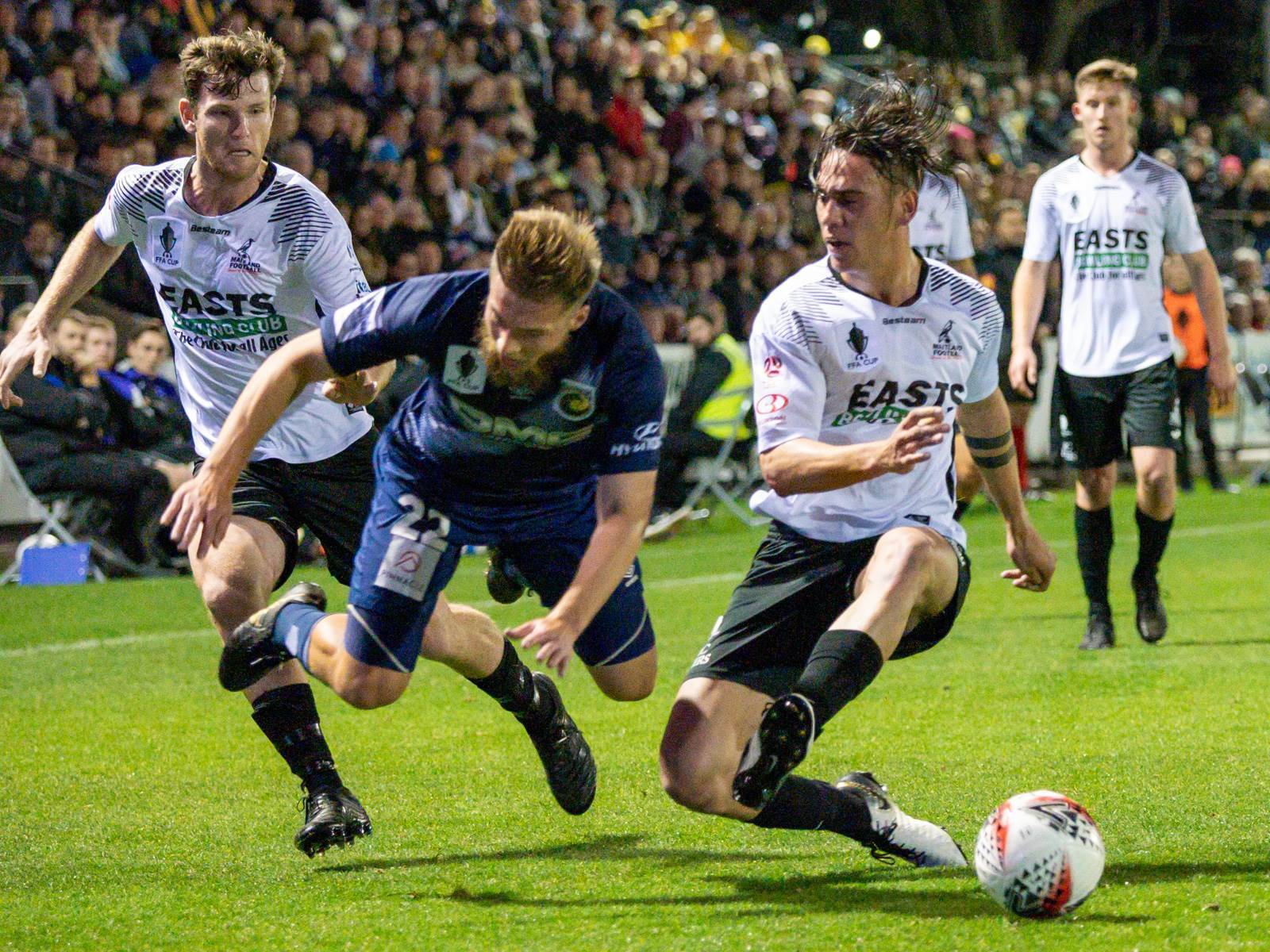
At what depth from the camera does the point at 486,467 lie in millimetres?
4891

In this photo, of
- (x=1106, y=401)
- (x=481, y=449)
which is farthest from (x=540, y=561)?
(x=1106, y=401)

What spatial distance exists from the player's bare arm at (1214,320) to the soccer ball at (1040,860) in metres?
4.37

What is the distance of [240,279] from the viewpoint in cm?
563

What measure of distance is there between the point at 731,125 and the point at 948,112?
15.2 meters

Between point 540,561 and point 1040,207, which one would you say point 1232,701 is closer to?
point 1040,207

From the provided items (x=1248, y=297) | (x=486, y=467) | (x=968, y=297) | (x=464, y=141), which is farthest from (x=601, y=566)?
(x=1248, y=297)

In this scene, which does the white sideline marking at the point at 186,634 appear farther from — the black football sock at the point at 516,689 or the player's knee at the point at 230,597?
the player's knee at the point at 230,597

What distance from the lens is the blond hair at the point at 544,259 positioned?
426cm

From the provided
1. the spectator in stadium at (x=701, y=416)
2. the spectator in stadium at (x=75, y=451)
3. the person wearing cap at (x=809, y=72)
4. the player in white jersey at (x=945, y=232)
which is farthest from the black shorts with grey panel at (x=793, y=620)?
the person wearing cap at (x=809, y=72)

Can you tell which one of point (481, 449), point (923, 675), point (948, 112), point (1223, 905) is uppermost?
point (948, 112)

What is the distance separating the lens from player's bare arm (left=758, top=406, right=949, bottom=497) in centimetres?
436

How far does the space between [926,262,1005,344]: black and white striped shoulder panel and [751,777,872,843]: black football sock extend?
138 cm

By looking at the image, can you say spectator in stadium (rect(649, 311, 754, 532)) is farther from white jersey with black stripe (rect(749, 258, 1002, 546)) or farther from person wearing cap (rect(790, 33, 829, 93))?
person wearing cap (rect(790, 33, 829, 93))

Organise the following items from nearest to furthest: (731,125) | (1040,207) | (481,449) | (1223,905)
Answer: (1223,905) → (481,449) → (1040,207) → (731,125)
